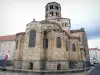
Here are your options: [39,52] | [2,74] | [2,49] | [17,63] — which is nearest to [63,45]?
[39,52]

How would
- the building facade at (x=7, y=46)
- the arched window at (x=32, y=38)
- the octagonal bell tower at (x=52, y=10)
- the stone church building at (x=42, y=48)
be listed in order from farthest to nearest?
the building facade at (x=7, y=46), the octagonal bell tower at (x=52, y=10), the arched window at (x=32, y=38), the stone church building at (x=42, y=48)

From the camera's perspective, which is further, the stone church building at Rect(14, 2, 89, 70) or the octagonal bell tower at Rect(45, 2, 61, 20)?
the octagonal bell tower at Rect(45, 2, 61, 20)

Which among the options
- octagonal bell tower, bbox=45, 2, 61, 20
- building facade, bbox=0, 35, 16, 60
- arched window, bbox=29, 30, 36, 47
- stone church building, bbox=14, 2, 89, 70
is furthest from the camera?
building facade, bbox=0, 35, 16, 60

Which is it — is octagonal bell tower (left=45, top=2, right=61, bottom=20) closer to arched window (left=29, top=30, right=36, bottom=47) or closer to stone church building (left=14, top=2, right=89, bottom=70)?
stone church building (left=14, top=2, right=89, bottom=70)

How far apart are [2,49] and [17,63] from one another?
97.2ft

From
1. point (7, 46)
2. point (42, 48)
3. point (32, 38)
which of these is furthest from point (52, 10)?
point (7, 46)

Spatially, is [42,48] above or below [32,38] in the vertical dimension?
below

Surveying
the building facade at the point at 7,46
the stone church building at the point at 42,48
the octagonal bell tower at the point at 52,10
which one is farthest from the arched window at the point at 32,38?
the building facade at the point at 7,46

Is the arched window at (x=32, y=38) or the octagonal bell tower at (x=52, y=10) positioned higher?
the octagonal bell tower at (x=52, y=10)

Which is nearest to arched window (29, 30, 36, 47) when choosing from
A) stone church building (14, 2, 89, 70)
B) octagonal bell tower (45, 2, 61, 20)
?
stone church building (14, 2, 89, 70)

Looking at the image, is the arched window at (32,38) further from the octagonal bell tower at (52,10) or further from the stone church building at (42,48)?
the octagonal bell tower at (52,10)

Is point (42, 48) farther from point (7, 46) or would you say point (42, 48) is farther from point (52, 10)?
point (7, 46)

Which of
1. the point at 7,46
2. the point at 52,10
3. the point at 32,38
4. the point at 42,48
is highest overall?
the point at 52,10

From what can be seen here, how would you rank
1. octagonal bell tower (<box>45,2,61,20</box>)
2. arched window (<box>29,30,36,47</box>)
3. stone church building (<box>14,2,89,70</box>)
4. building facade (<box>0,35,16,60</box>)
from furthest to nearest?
building facade (<box>0,35,16,60</box>) → octagonal bell tower (<box>45,2,61,20</box>) → arched window (<box>29,30,36,47</box>) → stone church building (<box>14,2,89,70</box>)
